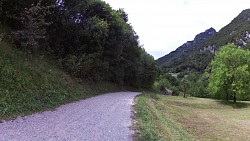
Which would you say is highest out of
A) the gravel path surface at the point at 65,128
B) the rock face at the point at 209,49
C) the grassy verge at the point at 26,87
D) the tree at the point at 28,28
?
the rock face at the point at 209,49

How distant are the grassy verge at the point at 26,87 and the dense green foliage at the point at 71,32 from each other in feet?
6.46

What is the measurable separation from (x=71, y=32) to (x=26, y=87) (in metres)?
13.7

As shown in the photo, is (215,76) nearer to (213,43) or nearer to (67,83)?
(67,83)

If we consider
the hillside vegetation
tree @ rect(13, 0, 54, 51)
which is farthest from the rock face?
tree @ rect(13, 0, 54, 51)

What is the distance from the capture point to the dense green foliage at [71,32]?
19447mm

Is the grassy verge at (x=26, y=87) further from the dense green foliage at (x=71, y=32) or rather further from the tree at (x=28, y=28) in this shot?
the dense green foliage at (x=71, y=32)

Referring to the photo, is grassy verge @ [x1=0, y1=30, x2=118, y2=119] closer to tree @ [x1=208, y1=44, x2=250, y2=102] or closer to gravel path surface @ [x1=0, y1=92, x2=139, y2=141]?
gravel path surface @ [x1=0, y1=92, x2=139, y2=141]

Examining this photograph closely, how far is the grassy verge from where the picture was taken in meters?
12.8

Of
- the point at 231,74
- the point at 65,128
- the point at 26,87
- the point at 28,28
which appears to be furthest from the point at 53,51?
the point at 231,74

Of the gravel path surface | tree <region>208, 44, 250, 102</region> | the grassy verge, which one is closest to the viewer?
the gravel path surface

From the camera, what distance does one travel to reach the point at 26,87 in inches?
594

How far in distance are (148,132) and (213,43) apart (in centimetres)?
16923

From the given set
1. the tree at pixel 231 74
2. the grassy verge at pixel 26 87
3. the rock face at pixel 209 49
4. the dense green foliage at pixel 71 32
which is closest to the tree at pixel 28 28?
the dense green foliage at pixel 71 32

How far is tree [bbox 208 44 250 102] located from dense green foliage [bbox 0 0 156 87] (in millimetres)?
23711
